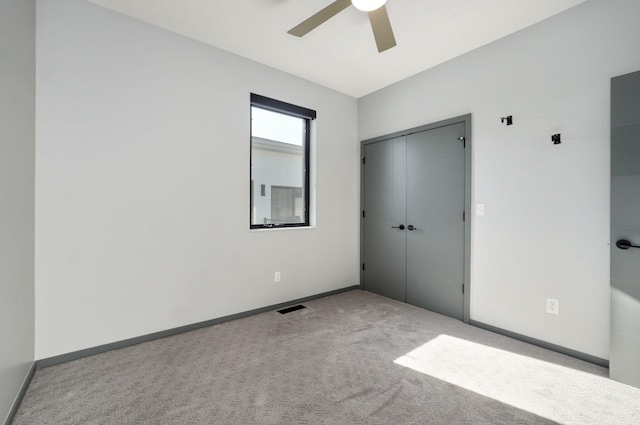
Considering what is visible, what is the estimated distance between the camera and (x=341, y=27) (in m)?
2.54

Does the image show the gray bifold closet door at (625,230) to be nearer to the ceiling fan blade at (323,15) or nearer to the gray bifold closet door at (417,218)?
the gray bifold closet door at (417,218)

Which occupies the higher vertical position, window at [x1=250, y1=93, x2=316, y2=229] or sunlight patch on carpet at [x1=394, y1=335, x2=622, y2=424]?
window at [x1=250, y1=93, x2=316, y2=229]

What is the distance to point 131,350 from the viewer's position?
231cm

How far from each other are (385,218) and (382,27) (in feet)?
7.74

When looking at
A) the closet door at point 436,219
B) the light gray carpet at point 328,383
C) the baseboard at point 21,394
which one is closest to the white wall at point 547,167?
the closet door at point 436,219

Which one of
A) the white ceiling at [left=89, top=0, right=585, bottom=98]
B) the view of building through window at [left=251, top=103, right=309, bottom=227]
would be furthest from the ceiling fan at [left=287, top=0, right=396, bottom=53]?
the view of building through window at [left=251, top=103, right=309, bottom=227]

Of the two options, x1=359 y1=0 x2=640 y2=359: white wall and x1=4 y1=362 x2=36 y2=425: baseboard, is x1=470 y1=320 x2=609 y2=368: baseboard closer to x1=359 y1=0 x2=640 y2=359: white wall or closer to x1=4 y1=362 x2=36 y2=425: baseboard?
x1=359 y1=0 x2=640 y2=359: white wall

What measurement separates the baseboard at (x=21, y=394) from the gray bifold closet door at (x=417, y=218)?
346 cm

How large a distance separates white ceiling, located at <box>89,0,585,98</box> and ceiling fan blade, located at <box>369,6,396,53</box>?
379 mm

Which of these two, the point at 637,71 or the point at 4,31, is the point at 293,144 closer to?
the point at 4,31

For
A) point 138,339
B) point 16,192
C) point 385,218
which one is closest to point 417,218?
point 385,218

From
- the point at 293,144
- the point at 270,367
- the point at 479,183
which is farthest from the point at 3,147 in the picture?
the point at 479,183

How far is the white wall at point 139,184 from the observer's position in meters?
2.10

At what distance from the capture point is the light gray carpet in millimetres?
1595
